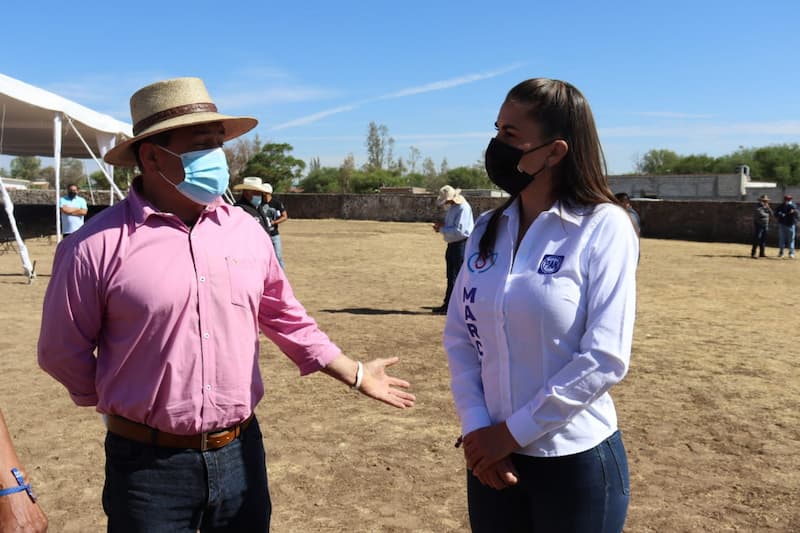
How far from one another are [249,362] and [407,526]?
1960 millimetres

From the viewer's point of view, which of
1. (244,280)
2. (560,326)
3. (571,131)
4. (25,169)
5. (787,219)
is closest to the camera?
(560,326)

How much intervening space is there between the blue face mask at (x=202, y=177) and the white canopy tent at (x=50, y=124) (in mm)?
10615

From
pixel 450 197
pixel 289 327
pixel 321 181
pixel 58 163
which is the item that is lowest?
pixel 289 327

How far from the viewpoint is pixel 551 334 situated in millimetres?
1966

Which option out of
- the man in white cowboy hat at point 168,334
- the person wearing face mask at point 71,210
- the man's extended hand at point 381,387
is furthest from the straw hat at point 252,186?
the man in white cowboy hat at point 168,334

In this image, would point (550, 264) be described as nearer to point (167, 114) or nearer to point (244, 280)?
point (244, 280)

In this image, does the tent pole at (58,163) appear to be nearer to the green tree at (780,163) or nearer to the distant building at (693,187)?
the distant building at (693,187)

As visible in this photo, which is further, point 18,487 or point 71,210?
point 71,210

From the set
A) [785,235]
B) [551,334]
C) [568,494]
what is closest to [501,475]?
[568,494]

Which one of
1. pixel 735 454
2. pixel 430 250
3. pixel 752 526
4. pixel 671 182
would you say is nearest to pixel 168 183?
pixel 752 526

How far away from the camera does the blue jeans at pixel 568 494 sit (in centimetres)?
198

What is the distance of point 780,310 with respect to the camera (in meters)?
11.4

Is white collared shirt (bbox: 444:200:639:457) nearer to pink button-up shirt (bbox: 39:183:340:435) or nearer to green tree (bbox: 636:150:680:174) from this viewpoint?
pink button-up shirt (bbox: 39:183:340:435)

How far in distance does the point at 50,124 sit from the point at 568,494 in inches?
904
